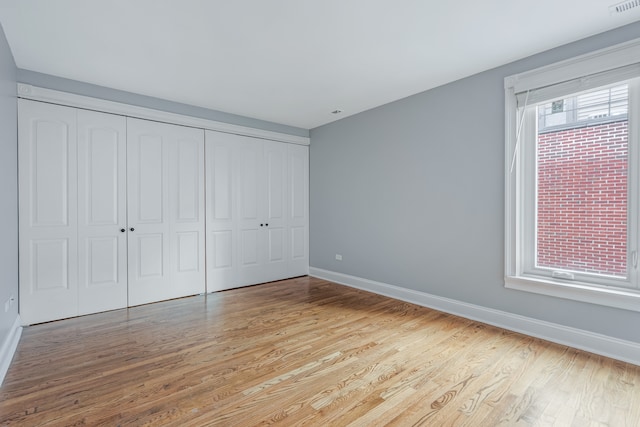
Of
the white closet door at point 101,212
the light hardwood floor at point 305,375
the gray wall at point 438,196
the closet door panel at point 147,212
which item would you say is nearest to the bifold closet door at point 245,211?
the closet door panel at point 147,212

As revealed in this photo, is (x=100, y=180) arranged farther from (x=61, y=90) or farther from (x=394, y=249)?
(x=394, y=249)

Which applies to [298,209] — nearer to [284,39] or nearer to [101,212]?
[101,212]

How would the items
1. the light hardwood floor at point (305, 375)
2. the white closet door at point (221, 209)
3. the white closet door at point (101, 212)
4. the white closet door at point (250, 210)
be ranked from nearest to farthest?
the light hardwood floor at point (305, 375)
the white closet door at point (101, 212)
the white closet door at point (221, 209)
the white closet door at point (250, 210)

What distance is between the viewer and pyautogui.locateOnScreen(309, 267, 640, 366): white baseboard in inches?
94.2

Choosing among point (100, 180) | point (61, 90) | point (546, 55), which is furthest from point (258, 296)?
point (546, 55)

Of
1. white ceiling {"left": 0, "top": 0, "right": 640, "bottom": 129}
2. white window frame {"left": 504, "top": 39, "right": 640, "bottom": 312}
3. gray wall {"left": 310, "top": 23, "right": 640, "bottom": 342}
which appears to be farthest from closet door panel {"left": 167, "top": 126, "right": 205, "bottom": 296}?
white window frame {"left": 504, "top": 39, "right": 640, "bottom": 312}

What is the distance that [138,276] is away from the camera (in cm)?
379

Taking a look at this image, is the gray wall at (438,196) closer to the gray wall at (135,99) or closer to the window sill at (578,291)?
the window sill at (578,291)

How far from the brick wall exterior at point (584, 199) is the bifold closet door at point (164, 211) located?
3.93 metres

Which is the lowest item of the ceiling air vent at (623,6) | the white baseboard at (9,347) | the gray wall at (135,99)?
the white baseboard at (9,347)

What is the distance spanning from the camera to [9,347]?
2.46m

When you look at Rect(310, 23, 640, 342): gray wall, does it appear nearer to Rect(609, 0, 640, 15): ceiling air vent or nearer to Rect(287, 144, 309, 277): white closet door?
Rect(609, 0, 640, 15): ceiling air vent

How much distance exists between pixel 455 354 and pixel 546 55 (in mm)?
2697

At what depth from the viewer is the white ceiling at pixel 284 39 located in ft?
7.18
